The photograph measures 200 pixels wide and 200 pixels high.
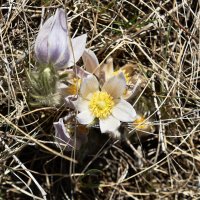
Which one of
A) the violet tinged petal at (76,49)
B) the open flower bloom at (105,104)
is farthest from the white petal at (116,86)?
the violet tinged petal at (76,49)

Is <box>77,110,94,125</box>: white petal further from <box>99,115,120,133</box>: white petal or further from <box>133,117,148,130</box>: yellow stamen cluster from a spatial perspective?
<box>133,117,148,130</box>: yellow stamen cluster

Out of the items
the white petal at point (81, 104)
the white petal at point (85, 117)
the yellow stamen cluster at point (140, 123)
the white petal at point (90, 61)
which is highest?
the white petal at point (90, 61)

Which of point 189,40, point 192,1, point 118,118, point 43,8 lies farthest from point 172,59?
point 43,8

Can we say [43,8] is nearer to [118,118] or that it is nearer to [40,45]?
[40,45]

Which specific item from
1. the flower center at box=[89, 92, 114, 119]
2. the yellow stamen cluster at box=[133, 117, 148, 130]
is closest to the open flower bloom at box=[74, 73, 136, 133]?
the flower center at box=[89, 92, 114, 119]

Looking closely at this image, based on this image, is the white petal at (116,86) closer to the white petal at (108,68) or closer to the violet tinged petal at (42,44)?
the white petal at (108,68)

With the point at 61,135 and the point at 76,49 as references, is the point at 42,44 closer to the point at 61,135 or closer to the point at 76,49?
the point at 76,49

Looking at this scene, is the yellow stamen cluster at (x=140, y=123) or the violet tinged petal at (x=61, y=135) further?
the yellow stamen cluster at (x=140, y=123)
